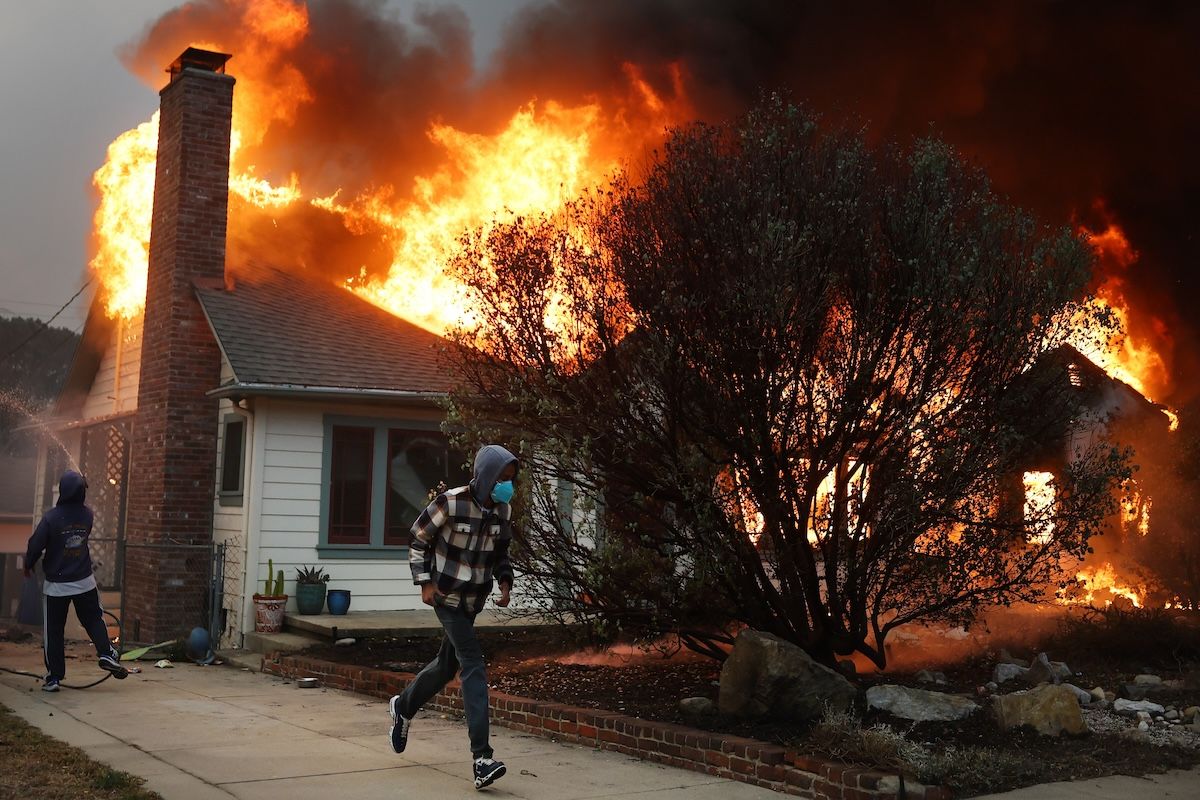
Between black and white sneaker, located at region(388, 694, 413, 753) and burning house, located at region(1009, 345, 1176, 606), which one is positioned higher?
burning house, located at region(1009, 345, 1176, 606)

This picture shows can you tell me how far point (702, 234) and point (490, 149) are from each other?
10091 millimetres

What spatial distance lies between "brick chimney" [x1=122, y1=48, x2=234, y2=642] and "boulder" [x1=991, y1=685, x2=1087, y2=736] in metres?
9.53

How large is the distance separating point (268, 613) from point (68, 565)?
3.06 meters

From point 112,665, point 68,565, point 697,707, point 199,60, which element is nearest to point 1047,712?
point 697,707

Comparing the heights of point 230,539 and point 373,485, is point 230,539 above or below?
below

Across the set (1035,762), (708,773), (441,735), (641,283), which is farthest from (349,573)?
(1035,762)

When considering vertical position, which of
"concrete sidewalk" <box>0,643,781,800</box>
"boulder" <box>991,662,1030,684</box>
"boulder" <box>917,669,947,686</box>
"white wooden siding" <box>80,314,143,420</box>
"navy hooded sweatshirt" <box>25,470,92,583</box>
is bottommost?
"concrete sidewalk" <box>0,643,781,800</box>

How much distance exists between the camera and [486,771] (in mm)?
5730

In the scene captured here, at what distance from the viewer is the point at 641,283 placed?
26.2 ft

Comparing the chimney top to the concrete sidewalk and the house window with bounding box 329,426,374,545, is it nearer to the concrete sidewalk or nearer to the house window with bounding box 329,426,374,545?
the house window with bounding box 329,426,374,545

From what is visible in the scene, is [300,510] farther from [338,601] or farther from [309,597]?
[338,601]

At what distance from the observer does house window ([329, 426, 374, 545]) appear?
13375 mm

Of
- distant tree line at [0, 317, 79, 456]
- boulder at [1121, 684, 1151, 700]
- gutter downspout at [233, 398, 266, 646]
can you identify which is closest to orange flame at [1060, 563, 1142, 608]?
boulder at [1121, 684, 1151, 700]

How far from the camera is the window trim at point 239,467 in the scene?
13.0 meters
